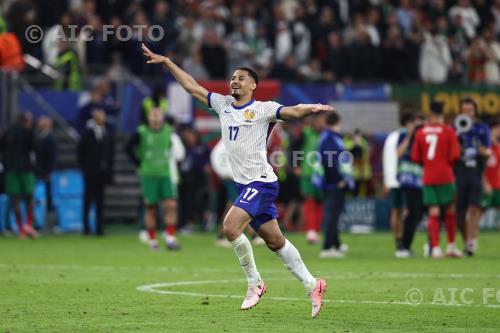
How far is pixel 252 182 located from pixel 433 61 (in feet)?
70.0

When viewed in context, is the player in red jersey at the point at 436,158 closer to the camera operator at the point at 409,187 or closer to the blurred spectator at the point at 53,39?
the camera operator at the point at 409,187

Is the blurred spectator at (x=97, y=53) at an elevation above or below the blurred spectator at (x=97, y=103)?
above

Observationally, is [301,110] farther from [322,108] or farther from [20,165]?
[20,165]

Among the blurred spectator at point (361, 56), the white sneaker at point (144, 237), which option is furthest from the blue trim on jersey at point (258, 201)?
the blurred spectator at point (361, 56)

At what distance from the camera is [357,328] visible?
10664 mm

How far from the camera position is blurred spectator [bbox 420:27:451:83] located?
108 feet

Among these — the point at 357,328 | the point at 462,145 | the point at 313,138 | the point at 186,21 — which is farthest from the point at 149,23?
the point at 357,328

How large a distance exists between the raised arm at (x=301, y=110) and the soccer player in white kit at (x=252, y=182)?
0.01m

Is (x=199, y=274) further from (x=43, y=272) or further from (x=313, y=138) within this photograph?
(x=313, y=138)

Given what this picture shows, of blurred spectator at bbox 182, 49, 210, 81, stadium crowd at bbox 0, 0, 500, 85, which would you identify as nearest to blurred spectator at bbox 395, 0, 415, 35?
stadium crowd at bbox 0, 0, 500, 85

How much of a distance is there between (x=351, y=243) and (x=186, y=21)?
8283mm

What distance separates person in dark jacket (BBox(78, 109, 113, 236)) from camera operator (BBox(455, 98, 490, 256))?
900 cm

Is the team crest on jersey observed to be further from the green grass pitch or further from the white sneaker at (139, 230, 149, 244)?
the white sneaker at (139, 230, 149, 244)

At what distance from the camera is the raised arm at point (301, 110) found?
1145 centimetres
